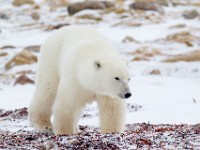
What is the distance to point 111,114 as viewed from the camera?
4.75 meters

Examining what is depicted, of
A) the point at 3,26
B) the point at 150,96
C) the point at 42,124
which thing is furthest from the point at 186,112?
the point at 3,26

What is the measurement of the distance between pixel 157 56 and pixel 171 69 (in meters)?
2.67

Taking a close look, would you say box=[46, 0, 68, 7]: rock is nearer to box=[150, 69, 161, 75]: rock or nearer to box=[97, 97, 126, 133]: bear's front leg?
box=[150, 69, 161, 75]: rock

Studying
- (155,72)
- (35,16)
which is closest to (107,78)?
(155,72)

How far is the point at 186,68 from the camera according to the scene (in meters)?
12.9

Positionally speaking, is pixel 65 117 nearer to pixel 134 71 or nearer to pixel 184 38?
pixel 134 71

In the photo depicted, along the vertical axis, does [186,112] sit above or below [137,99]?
below

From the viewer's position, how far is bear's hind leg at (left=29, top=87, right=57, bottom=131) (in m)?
5.53

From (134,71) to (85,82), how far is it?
8789 millimetres

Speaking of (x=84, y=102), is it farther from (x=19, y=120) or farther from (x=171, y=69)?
(x=171, y=69)

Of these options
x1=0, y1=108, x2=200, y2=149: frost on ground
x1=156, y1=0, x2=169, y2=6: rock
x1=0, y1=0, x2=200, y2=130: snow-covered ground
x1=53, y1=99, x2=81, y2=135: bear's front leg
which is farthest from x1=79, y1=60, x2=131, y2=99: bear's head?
x1=156, y1=0, x2=169, y2=6: rock

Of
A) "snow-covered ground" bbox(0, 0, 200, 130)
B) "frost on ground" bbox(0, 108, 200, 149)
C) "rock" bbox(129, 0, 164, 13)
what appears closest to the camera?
"frost on ground" bbox(0, 108, 200, 149)

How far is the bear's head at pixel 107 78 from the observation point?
4441 millimetres

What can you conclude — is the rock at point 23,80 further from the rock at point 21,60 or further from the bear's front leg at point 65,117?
the bear's front leg at point 65,117
